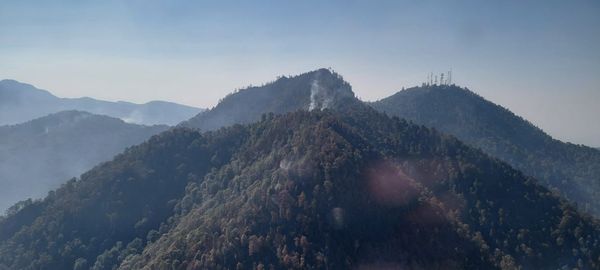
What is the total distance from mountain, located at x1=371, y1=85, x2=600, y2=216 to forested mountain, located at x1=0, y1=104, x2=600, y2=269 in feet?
237

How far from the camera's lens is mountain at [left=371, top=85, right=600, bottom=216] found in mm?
166000

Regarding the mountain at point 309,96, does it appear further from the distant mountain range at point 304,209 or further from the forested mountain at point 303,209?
the forested mountain at point 303,209

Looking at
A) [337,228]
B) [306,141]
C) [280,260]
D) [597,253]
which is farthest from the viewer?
[597,253]

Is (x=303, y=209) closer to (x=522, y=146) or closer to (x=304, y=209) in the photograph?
(x=304, y=209)

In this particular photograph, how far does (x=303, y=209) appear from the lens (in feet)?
208

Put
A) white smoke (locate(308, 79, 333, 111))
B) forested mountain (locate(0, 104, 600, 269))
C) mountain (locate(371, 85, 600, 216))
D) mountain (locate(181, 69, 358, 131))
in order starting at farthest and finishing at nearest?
mountain (locate(371, 85, 600, 216)) < mountain (locate(181, 69, 358, 131)) < white smoke (locate(308, 79, 333, 111)) < forested mountain (locate(0, 104, 600, 269))

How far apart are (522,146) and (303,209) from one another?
488 ft

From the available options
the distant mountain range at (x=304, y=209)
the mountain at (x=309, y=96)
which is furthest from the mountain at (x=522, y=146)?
the distant mountain range at (x=304, y=209)

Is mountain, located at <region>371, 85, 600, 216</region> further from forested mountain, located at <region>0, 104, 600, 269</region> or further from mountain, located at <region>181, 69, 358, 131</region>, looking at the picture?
forested mountain, located at <region>0, 104, 600, 269</region>

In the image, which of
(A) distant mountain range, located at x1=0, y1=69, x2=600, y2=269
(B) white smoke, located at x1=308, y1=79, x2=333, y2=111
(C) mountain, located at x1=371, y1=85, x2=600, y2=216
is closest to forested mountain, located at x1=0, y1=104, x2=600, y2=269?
(A) distant mountain range, located at x1=0, y1=69, x2=600, y2=269

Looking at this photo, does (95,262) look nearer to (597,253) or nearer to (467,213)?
(467,213)

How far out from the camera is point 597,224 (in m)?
91.4

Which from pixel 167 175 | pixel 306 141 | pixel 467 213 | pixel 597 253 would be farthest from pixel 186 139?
pixel 597 253

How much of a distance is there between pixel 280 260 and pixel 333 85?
118 m
